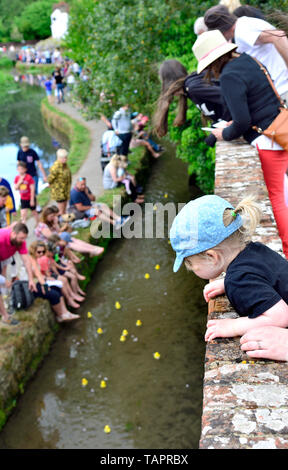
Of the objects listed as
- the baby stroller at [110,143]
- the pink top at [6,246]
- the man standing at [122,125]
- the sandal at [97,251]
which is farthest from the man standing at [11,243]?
the man standing at [122,125]

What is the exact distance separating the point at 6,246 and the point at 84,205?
3.15 metres

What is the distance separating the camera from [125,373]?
21.1 feet

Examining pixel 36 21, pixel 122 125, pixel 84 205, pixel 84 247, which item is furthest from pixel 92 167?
pixel 36 21

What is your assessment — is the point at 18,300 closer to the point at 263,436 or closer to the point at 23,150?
the point at 23,150

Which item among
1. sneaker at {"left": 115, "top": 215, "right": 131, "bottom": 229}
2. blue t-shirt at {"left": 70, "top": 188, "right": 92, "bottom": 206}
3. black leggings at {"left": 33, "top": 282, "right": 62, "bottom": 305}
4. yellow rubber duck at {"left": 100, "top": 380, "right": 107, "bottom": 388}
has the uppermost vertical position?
blue t-shirt at {"left": 70, "top": 188, "right": 92, "bottom": 206}

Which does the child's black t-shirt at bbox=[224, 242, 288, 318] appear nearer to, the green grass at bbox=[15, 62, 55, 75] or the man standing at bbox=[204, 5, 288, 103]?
the man standing at bbox=[204, 5, 288, 103]

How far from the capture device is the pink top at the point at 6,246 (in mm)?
6445

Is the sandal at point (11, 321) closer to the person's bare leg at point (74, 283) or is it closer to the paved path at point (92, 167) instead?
the person's bare leg at point (74, 283)

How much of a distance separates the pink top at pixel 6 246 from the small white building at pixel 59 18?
59171 mm

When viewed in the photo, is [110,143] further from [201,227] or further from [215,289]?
[201,227]

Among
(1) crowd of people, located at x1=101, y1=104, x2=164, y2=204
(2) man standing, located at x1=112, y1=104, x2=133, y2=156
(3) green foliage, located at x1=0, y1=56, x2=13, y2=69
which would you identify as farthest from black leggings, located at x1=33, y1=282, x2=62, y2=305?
(3) green foliage, located at x1=0, y1=56, x2=13, y2=69

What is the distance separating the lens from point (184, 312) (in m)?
7.55

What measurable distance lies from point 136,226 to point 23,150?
9.52 feet

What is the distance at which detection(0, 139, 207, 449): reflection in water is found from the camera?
18.2 feet
